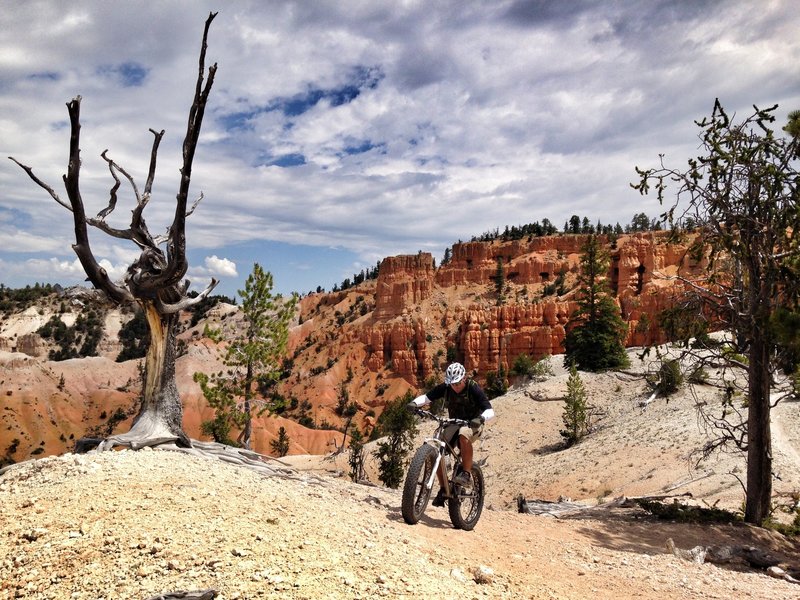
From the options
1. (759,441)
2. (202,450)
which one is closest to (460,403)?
(202,450)

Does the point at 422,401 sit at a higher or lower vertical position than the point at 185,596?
higher

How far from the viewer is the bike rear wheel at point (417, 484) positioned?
6.37m

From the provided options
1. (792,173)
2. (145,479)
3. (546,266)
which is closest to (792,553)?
(792,173)

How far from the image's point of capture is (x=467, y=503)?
Result: 7.51 m

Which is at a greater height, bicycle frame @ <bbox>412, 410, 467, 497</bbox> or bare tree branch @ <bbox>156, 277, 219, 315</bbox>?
bare tree branch @ <bbox>156, 277, 219, 315</bbox>

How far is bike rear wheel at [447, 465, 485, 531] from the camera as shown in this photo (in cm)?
694

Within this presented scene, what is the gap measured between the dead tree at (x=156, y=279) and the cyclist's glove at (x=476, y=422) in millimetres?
4948

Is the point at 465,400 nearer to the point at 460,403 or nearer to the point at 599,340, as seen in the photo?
the point at 460,403

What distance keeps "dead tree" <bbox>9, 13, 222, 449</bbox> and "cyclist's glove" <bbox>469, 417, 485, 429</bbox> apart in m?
4.95

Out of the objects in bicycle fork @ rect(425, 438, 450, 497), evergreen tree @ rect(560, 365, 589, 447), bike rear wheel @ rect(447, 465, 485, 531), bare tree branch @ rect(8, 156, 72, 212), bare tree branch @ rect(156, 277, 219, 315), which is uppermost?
bare tree branch @ rect(8, 156, 72, 212)

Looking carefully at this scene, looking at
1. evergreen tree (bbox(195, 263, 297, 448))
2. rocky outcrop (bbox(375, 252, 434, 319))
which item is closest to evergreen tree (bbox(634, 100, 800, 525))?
evergreen tree (bbox(195, 263, 297, 448))

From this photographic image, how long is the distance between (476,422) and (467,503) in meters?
1.53

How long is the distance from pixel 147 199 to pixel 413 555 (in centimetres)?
732

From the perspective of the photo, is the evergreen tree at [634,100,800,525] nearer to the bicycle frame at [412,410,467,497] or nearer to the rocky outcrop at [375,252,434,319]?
the bicycle frame at [412,410,467,497]
